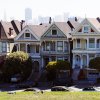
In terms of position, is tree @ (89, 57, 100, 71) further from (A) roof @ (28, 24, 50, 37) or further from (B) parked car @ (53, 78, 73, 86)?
(A) roof @ (28, 24, 50, 37)

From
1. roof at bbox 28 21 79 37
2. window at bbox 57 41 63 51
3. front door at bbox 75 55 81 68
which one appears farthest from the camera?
roof at bbox 28 21 79 37

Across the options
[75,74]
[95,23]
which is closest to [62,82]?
[75,74]

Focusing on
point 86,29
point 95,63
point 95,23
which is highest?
point 95,23

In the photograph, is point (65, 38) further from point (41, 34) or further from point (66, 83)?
point (66, 83)

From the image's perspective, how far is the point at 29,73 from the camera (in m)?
64.1

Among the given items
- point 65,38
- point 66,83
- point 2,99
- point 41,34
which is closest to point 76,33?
point 65,38

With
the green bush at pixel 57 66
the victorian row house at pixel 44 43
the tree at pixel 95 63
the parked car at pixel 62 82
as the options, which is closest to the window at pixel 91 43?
the tree at pixel 95 63

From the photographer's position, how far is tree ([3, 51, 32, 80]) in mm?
61000

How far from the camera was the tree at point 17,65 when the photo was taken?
61.0 m

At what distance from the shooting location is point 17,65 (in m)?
61.2

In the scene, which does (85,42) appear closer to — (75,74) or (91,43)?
(91,43)

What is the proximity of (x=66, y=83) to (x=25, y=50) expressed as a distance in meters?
13.7

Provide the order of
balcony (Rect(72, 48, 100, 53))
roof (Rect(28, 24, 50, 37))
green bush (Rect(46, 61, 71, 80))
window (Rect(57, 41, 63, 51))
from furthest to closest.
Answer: roof (Rect(28, 24, 50, 37)), window (Rect(57, 41, 63, 51)), balcony (Rect(72, 48, 100, 53)), green bush (Rect(46, 61, 71, 80))

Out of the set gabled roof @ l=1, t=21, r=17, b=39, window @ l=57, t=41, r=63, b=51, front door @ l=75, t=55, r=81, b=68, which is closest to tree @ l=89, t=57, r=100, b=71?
front door @ l=75, t=55, r=81, b=68
